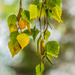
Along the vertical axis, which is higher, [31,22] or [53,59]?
[31,22]

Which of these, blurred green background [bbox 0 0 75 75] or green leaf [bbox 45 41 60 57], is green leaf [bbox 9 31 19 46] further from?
blurred green background [bbox 0 0 75 75]

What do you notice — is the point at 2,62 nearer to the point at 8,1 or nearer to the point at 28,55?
the point at 28,55

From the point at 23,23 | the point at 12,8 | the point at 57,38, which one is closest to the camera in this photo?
the point at 23,23

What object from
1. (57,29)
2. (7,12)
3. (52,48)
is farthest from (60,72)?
(52,48)

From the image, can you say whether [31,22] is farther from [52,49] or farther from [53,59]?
[53,59]

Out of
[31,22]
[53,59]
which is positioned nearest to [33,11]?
[31,22]

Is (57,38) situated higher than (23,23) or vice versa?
(23,23)

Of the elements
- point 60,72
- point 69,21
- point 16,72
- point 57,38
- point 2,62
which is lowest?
point 60,72

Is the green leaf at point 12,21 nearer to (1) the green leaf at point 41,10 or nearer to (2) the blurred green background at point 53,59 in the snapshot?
(1) the green leaf at point 41,10
